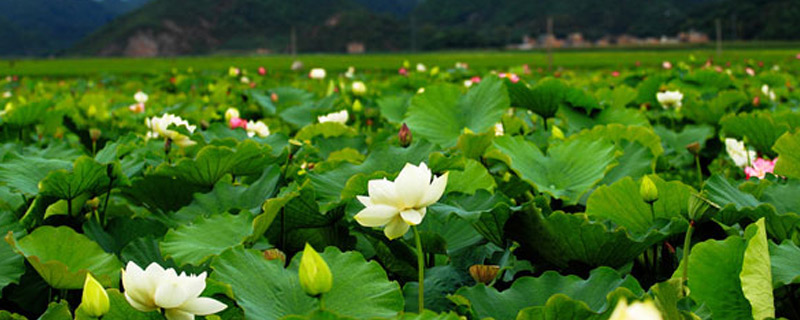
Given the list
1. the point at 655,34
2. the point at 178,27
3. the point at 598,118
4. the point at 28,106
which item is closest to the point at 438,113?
the point at 598,118

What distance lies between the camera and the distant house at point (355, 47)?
71250 millimetres

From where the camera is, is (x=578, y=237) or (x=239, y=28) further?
(x=239, y=28)

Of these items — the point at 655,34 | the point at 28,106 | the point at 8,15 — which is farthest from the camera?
the point at 8,15

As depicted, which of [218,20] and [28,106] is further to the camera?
[218,20]

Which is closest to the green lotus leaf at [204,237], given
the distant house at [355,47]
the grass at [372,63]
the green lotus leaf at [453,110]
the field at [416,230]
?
the field at [416,230]

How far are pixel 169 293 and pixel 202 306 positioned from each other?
28mm

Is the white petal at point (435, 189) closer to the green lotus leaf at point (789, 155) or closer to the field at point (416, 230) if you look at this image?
the field at point (416, 230)

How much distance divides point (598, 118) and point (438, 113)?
433 mm

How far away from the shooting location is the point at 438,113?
1350 millimetres

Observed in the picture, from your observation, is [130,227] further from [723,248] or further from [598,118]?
[598,118]

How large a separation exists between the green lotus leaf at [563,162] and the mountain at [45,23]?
104 metres

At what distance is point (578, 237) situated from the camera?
71cm

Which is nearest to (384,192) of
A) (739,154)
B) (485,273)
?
(485,273)

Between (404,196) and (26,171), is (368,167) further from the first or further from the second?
(26,171)
